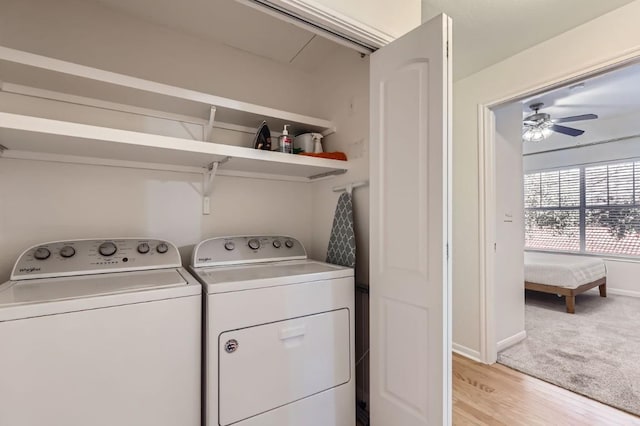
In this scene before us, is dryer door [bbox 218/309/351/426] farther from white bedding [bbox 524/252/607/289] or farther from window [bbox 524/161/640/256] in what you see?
window [bbox 524/161/640/256]

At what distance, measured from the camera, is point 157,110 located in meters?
1.78

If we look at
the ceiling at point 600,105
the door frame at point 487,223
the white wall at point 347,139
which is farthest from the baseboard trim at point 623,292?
the white wall at point 347,139

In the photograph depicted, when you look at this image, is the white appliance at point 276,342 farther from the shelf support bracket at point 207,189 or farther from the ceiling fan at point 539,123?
the ceiling fan at point 539,123

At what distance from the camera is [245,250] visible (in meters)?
1.81

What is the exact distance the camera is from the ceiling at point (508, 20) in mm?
1698

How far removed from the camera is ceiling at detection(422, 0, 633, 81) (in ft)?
5.57

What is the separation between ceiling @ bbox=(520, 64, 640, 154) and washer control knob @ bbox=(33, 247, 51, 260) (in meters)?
3.24

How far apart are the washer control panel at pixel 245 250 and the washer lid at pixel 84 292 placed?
0.27m

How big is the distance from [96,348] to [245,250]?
0.87 m

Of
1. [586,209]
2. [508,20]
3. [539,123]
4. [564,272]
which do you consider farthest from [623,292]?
[508,20]

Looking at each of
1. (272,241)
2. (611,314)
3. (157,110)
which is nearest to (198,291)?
(272,241)

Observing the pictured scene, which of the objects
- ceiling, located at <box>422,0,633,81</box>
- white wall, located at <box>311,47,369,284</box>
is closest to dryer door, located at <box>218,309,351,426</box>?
white wall, located at <box>311,47,369,284</box>

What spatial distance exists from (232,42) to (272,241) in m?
1.32

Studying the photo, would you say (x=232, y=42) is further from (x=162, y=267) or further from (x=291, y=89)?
(x=162, y=267)
